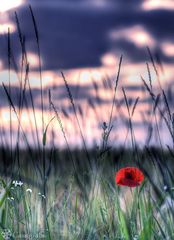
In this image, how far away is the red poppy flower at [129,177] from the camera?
1.75 metres

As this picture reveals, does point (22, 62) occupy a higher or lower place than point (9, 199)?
higher

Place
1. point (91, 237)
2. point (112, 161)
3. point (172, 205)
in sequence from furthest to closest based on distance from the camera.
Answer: point (112, 161) < point (91, 237) < point (172, 205)

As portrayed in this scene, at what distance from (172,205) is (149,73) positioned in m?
0.46

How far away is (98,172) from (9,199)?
0.35 m

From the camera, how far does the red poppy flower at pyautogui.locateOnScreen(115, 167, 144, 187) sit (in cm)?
175

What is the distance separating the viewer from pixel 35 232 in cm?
184

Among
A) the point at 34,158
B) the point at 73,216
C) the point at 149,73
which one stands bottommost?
the point at 73,216

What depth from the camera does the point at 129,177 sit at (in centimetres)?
175

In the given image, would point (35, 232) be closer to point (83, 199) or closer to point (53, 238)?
point (53, 238)

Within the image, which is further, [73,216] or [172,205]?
[73,216]

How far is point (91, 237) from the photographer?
1802 mm

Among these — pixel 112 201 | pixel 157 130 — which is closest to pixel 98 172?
pixel 112 201

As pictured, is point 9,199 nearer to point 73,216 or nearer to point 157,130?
point 73,216

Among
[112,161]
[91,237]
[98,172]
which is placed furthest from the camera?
[112,161]
